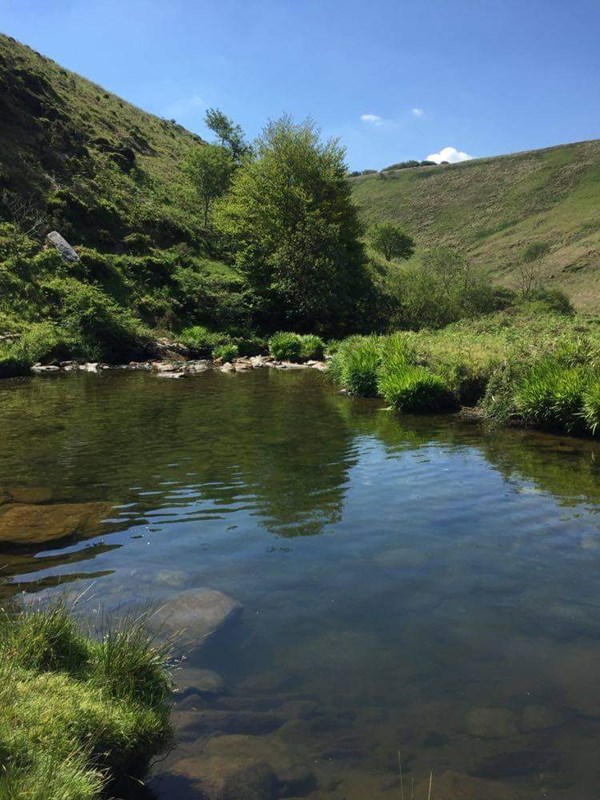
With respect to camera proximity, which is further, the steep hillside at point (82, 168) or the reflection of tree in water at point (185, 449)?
the steep hillside at point (82, 168)

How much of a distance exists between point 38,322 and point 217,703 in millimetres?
34083

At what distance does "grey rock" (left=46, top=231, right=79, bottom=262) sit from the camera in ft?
135

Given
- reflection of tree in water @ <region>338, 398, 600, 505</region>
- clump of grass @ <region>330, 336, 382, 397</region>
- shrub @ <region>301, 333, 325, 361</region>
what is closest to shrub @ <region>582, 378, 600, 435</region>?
reflection of tree in water @ <region>338, 398, 600, 505</region>

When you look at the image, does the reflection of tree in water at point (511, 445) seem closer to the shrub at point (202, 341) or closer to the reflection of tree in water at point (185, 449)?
the reflection of tree in water at point (185, 449)

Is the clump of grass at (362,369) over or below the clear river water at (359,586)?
over

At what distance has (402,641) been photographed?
592cm

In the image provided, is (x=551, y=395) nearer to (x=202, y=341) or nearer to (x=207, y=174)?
(x=202, y=341)

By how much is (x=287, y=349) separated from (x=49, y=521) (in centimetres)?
2889

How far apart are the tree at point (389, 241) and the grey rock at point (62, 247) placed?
59.7m

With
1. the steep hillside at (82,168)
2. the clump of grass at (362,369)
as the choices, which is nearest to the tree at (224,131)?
the steep hillside at (82,168)

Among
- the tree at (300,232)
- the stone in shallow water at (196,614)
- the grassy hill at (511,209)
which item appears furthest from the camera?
the grassy hill at (511,209)

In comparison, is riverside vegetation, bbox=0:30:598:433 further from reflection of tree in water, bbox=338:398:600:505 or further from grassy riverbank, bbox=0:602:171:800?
grassy riverbank, bbox=0:602:171:800

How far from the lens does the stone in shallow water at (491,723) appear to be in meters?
4.67

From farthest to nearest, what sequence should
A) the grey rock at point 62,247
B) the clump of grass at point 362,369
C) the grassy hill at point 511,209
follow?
the grassy hill at point 511,209, the grey rock at point 62,247, the clump of grass at point 362,369
